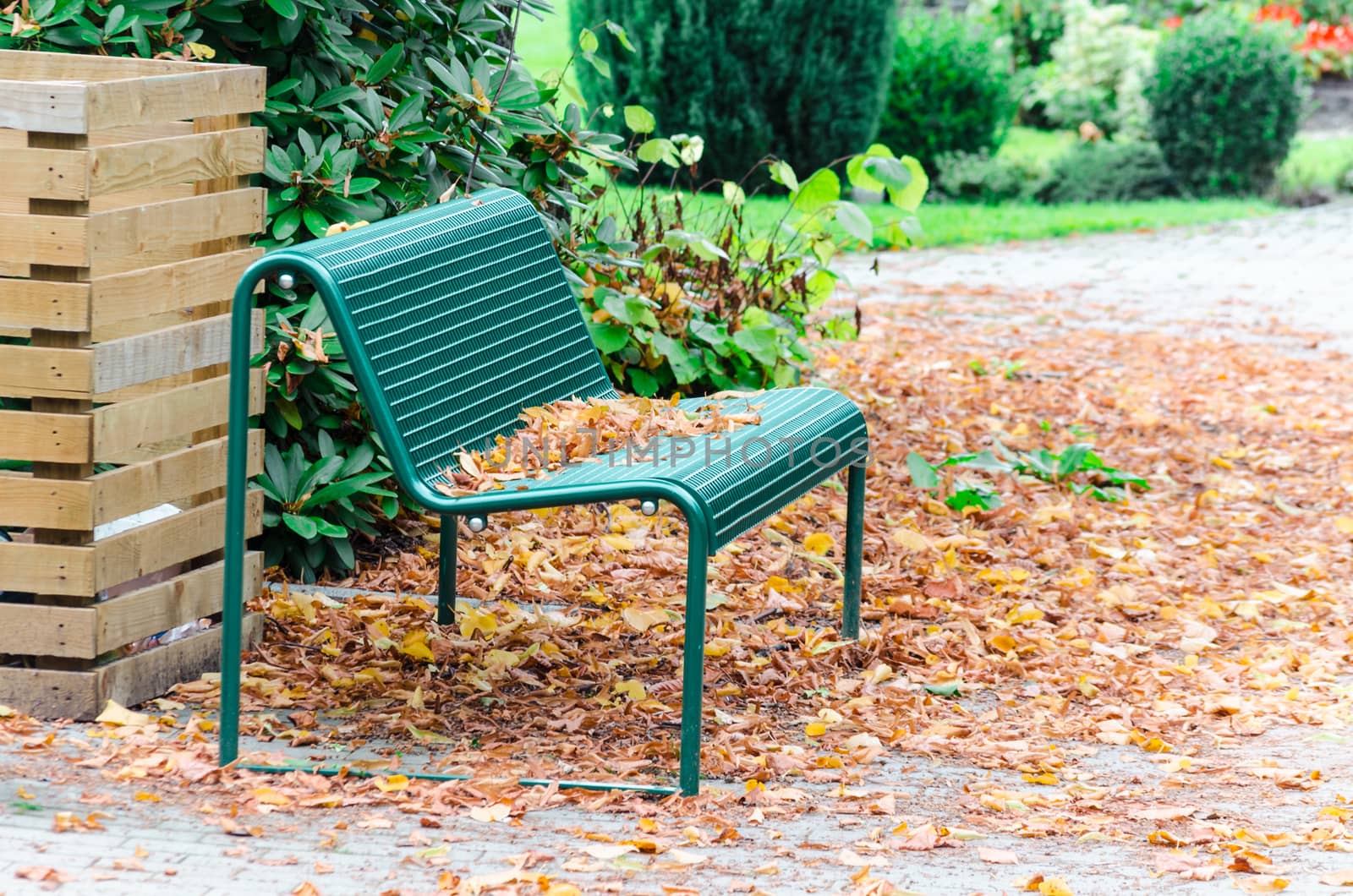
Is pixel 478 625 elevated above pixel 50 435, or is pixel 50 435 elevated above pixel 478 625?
pixel 50 435

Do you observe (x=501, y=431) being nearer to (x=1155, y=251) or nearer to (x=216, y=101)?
(x=216, y=101)

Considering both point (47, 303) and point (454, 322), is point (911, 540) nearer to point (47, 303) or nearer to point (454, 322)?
point (454, 322)

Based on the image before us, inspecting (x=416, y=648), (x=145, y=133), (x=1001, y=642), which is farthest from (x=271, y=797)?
(x=1001, y=642)

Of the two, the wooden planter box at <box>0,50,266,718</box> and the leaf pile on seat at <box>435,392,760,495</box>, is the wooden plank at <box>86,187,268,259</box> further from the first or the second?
the leaf pile on seat at <box>435,392,760,495</box>

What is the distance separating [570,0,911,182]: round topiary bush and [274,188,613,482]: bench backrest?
8.69 metres

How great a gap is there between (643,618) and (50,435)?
59.3 inches

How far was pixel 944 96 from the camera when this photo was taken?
14.2m

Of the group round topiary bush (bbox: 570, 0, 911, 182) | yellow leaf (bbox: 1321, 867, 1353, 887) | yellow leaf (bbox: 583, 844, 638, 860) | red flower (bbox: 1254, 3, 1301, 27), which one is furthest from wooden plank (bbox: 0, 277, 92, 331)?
red flower (bbox: 1254, 3, 1301, 27)

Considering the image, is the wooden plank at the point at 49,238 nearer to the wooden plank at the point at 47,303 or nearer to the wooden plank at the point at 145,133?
the wooden plank at the point at 47,303

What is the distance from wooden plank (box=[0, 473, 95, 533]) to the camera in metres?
3.01

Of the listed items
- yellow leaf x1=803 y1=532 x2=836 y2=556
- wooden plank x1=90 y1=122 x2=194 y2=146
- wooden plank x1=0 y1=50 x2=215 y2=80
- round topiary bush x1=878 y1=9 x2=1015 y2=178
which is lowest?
yellow leaf x1=803 y1=532 x2=836 y2=556

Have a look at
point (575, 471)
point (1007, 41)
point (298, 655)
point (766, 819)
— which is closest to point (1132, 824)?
point (766, 819)

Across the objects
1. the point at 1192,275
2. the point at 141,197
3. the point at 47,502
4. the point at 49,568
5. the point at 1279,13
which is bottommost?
the point at 49,568

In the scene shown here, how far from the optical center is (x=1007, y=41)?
17.6m
